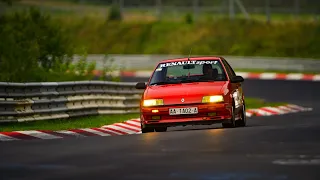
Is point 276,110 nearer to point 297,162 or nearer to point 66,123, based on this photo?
point 66,123

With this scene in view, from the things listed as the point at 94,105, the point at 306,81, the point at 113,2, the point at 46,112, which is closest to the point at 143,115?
the point at 46,112

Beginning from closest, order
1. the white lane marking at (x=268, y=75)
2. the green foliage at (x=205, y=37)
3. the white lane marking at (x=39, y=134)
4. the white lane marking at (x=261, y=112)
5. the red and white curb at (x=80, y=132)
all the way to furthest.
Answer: the red and white curb at (x=80, y=132)
the white lane marking at (x=39, y=134)
the white lane marking at (x=261, y=112)
the white lane marking at (x=268, y=75)
the green foliage at (x=205, y=37)

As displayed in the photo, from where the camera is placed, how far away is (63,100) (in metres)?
22.8

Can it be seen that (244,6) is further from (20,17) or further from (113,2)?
(20,17)

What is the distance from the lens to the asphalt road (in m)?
11.3

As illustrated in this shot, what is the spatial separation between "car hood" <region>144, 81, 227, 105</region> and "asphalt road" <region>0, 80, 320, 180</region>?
98cm

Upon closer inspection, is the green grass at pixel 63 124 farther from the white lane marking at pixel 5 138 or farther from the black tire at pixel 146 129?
the black tire at pixel 146 129

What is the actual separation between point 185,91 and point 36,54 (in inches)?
496

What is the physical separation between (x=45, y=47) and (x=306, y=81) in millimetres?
15884

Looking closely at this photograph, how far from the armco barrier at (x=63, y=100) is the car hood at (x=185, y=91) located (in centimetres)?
304

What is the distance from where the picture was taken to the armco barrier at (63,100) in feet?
68.9

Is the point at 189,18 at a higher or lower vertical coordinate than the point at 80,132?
lower

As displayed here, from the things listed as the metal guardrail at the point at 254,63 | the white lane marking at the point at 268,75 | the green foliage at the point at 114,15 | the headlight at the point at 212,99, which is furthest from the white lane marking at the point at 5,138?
the green foliage at the point at 114,15

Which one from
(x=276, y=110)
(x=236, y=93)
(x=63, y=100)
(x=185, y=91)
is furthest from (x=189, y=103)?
(x=276, y=110)
